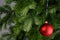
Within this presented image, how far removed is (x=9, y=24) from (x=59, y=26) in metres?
0.35

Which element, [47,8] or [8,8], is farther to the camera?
[8,8]

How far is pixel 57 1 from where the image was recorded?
1.08 metres

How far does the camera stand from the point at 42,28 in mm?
879

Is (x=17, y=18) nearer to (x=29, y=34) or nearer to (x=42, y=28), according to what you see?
(x=29, y=34)

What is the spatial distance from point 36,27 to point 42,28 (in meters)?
0.21

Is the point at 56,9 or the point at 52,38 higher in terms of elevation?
the point at 56,9

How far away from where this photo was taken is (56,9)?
3.41 ft

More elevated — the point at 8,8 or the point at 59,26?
the point at 8,8

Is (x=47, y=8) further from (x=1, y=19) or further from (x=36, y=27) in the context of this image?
(x=1, y=19)

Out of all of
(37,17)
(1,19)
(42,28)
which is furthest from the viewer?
(1,19)

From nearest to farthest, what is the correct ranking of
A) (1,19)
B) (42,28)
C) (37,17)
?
1. (42,28)
2. (37,17)
3. (1,19)

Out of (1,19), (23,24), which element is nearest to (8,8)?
(1,19)

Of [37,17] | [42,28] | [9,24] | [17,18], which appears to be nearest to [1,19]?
[9,24]

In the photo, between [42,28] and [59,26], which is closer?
[42,28]
